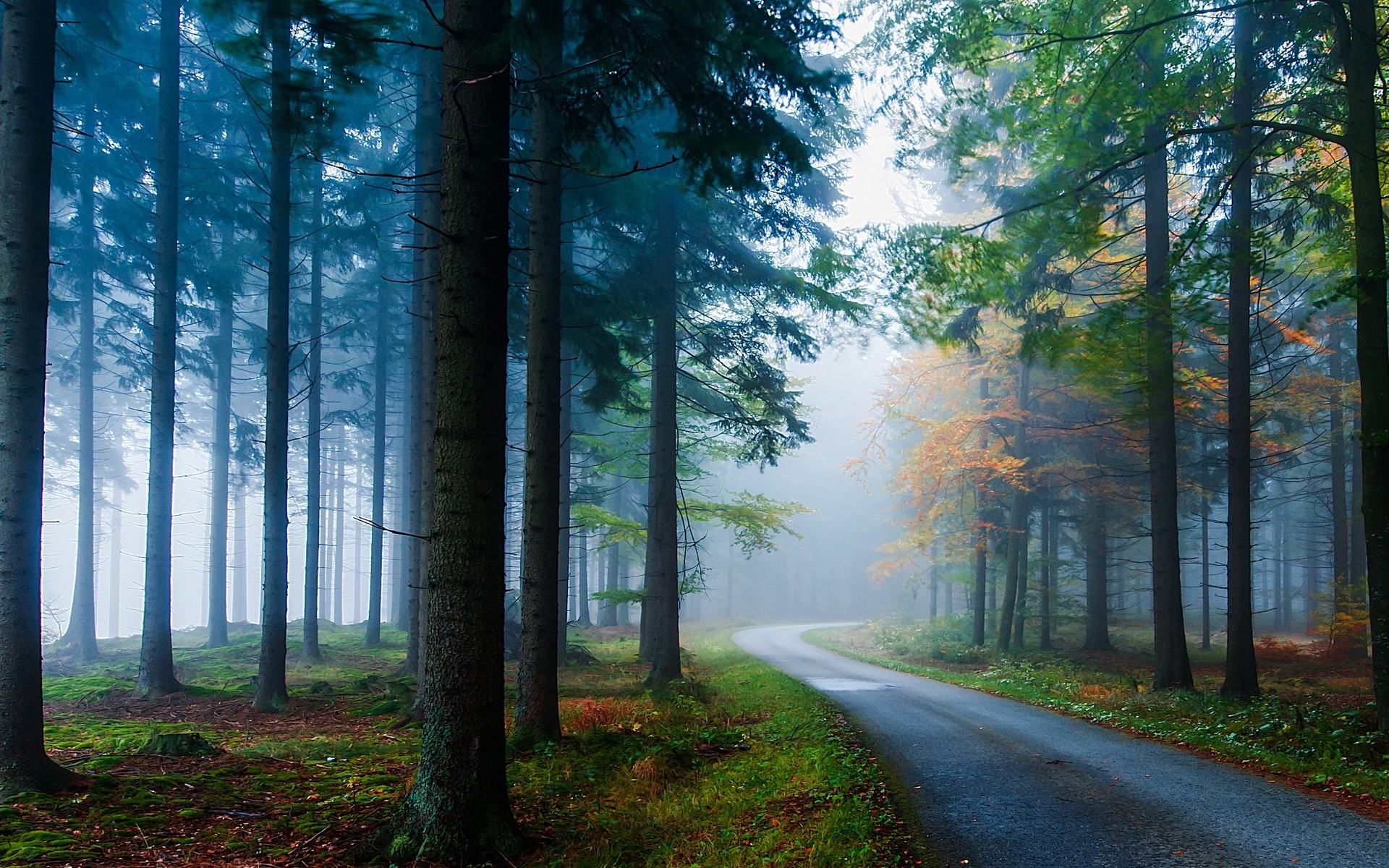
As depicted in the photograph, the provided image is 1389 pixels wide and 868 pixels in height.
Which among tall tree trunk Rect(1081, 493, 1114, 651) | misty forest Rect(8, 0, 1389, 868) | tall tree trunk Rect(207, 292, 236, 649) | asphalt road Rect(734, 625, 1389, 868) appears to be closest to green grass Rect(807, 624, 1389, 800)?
misty forest Rect(8, 0, 1389, 868)

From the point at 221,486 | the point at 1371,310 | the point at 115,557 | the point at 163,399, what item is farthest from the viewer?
the point at 115,557

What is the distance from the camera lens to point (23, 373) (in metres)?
5.82

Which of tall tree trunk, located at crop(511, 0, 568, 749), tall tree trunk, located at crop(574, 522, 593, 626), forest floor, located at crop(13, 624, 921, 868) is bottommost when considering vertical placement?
tall tree trunk, located at crop(574, 522, 593, 626)

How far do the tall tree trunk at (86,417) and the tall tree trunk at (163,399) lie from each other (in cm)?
333

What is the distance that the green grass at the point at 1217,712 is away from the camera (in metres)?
7.44

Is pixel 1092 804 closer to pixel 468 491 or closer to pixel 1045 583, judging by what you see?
pixel 468 491

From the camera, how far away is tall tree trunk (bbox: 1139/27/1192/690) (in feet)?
43.1

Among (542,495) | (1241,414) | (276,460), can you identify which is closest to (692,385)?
(276,460)

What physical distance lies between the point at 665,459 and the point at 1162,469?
9253 mm

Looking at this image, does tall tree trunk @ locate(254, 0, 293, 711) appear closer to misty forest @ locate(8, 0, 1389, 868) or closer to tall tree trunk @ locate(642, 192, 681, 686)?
misty forest @ locate(8, 0, 1389, 868)

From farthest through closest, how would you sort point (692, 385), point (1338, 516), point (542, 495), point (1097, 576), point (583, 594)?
1. point (583, 594)
2. point (1097, 576)
3. point (1338, 516)
4. point (692, 385)
5. point (542, 495)

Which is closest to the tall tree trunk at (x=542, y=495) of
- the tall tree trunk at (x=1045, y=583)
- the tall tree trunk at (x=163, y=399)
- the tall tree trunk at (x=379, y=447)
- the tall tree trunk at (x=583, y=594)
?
the tall tree trunk at (x=163, y=399)

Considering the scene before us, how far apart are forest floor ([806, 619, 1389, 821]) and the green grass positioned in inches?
0.7

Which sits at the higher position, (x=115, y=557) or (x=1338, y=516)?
(x=1338, y=516)
